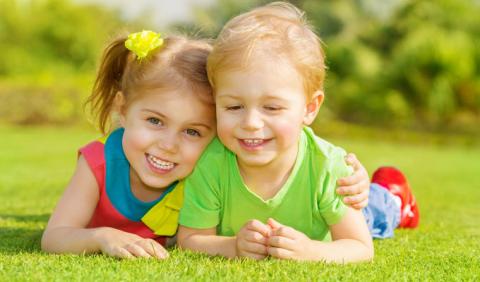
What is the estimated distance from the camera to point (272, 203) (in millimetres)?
3498

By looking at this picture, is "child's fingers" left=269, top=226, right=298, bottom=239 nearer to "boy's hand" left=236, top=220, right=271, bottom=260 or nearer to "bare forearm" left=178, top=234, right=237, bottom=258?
"boy's hand" left=236, top=220, right=271, bottom=260

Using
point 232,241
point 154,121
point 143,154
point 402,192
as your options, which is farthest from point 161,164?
point 402,192

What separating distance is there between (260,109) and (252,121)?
2.9 inches

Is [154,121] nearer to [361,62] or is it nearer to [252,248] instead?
[252,248]

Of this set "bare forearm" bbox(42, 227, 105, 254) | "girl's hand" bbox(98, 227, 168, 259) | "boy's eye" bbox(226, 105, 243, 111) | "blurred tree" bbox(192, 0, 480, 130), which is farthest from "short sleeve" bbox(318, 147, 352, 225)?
"blurred tree" bbox(192, 0, 480, 130)

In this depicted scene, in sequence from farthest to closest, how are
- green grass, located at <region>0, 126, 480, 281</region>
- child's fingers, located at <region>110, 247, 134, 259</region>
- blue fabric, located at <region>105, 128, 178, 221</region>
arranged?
1. blue fabric, located at <region>105, 128, 178, 221</region>
2. child's fingers, located at <region>110, 247, 134, 259</region>
3. green grass, located at <region>0, 126, 480, 281</region>

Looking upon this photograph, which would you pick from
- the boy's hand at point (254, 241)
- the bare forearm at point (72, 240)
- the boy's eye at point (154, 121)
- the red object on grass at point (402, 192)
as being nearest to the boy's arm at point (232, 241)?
the boy's hand at point (254, 241)

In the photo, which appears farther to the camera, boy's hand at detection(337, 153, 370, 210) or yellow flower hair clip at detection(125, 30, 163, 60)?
yellow flower hair clip at detection(125, 30, 163, 60)

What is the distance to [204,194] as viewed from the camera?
3531 millimetres

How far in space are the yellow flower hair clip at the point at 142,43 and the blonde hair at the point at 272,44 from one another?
422mm

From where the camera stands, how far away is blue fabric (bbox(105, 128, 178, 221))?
12.6ft

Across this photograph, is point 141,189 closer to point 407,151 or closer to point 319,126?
point 407,151

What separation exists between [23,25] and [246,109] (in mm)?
25575

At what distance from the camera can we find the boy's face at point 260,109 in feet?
10.5
